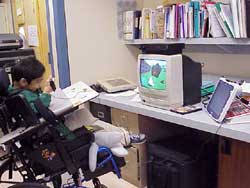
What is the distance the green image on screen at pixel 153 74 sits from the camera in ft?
7.68

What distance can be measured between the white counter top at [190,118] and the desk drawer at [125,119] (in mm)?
76

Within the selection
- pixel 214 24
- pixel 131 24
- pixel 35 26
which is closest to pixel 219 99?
pixel 214 24

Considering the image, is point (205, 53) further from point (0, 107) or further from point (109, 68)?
point (0, 107)

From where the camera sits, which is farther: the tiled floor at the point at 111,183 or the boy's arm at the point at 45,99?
the tiled floor at the point at 111,183

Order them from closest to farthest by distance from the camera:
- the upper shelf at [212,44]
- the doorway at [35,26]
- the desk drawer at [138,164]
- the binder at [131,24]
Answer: the upper shelf at [212,44] < the desk drawer at [138,164] < the binder at [131,24] < the doorway at [35,26]

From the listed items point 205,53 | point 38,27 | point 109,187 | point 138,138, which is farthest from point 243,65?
point 38,27

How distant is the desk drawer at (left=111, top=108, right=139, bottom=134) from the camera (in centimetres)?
266

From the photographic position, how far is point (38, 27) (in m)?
3.61

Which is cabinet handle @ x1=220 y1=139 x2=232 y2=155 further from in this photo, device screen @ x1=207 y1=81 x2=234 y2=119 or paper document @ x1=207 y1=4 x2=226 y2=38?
paper document @ x1=207 y1=4 x2=226 y2=38

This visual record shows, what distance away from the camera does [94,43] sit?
322cm

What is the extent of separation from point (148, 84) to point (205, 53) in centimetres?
86

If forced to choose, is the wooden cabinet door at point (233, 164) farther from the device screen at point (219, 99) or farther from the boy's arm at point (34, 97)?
the boy's arm at point (34, 97)

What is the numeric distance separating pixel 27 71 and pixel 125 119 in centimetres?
100

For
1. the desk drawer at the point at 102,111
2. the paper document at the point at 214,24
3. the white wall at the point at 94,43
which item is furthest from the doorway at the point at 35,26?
the paper document at the point at 214,24
